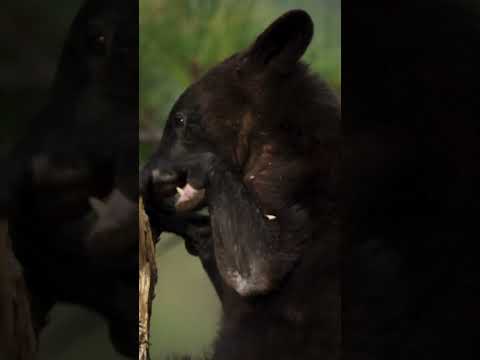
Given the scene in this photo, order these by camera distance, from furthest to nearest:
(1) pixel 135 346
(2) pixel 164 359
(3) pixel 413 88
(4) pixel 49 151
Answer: (2) pixel 164 359 < (3) pixel 413 88 < (1) pixel 135 346 < (4) pixel 49 151

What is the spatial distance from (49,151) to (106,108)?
0.41 ft

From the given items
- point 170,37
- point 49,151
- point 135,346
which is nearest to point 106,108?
point 49,151

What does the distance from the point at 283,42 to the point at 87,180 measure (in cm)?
100

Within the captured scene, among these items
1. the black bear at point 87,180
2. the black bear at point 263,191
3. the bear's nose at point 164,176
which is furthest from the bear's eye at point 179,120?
the black bear at point 87,180

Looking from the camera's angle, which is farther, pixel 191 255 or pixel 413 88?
pixel 191 255

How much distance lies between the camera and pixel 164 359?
2.25 metres

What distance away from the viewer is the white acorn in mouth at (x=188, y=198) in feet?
7.03

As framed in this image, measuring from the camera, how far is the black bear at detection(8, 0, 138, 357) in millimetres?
1230

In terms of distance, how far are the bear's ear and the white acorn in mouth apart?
0.43 metres

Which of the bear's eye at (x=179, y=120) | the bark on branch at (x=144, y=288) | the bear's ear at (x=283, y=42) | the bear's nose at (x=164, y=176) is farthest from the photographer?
the bear's eye at (x=179, y=120)

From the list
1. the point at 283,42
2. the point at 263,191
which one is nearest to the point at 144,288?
the point at 263,191

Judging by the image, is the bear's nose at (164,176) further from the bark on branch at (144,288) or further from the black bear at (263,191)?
the bark on branch at (144,288)

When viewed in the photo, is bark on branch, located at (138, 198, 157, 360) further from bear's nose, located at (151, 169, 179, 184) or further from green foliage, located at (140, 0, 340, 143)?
green foliage, located at (140, 0, 340, 143)

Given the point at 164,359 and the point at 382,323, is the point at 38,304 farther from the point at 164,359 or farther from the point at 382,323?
the point at 164,359
